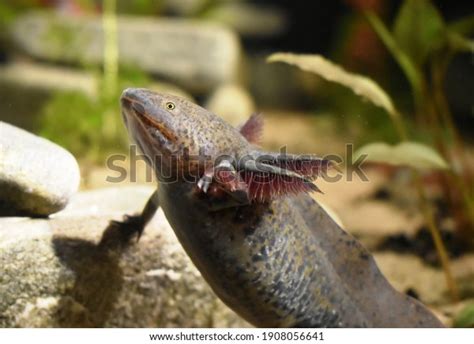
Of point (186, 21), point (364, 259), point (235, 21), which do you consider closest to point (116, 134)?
point (364, 259)

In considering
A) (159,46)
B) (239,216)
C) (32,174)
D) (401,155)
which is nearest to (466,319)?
(401,155)

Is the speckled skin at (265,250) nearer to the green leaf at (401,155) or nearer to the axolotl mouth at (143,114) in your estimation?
the axolotl mouth at (143,114)

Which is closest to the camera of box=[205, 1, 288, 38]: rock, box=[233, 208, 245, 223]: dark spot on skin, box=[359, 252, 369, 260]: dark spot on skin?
box=[233, 208, 245, 223]: dark spot on skin

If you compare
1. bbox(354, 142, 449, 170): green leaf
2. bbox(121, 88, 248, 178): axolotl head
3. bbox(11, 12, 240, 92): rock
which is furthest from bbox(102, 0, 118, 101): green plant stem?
bbox(121, 88, 248, 178): axolotl head

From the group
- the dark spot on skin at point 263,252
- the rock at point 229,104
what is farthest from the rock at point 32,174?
the rock at point 229,104

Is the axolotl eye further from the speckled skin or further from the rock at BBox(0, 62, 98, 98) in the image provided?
the rock at BBox(0, 62, 98, 98)

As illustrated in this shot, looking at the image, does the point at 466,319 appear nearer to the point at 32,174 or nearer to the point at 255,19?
the point at 32,174

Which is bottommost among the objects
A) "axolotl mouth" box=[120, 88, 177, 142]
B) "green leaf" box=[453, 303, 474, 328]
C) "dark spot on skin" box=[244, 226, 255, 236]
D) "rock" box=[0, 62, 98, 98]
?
"rock" box=[0, 62, 98, 98]
